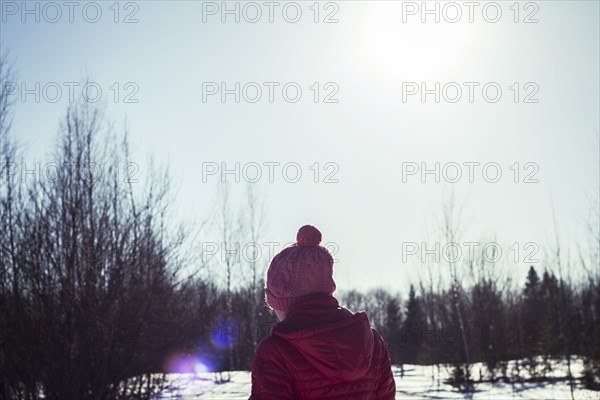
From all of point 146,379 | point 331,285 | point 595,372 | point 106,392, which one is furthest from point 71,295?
point 595,372

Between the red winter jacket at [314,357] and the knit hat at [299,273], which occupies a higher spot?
the knit hat at [299,273]

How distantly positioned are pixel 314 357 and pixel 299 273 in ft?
1.01

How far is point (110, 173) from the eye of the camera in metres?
7.02

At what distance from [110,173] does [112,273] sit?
1509 mm

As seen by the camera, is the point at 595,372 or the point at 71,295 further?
the point at 595,372

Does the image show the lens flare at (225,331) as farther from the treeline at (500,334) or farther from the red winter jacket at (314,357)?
the red winter jacket at (314,357)

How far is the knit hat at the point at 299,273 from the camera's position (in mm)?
1743

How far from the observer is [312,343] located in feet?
5.14

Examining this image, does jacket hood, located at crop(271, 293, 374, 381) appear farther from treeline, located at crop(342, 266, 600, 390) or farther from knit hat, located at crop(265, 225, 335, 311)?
treeline, located at crop(342, 266, 600, 390)

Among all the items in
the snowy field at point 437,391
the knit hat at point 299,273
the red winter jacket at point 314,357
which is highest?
the knit hat at point 299,273

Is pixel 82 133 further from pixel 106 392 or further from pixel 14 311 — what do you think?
pixel 106 392

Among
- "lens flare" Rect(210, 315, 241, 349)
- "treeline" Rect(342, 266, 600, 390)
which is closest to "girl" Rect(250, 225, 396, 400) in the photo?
"lens flare" Rect(210, 315, 241, 349)

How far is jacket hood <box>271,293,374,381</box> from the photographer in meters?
1.57

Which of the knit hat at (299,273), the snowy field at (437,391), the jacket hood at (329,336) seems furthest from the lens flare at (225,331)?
the jacket hood at (329,336)
